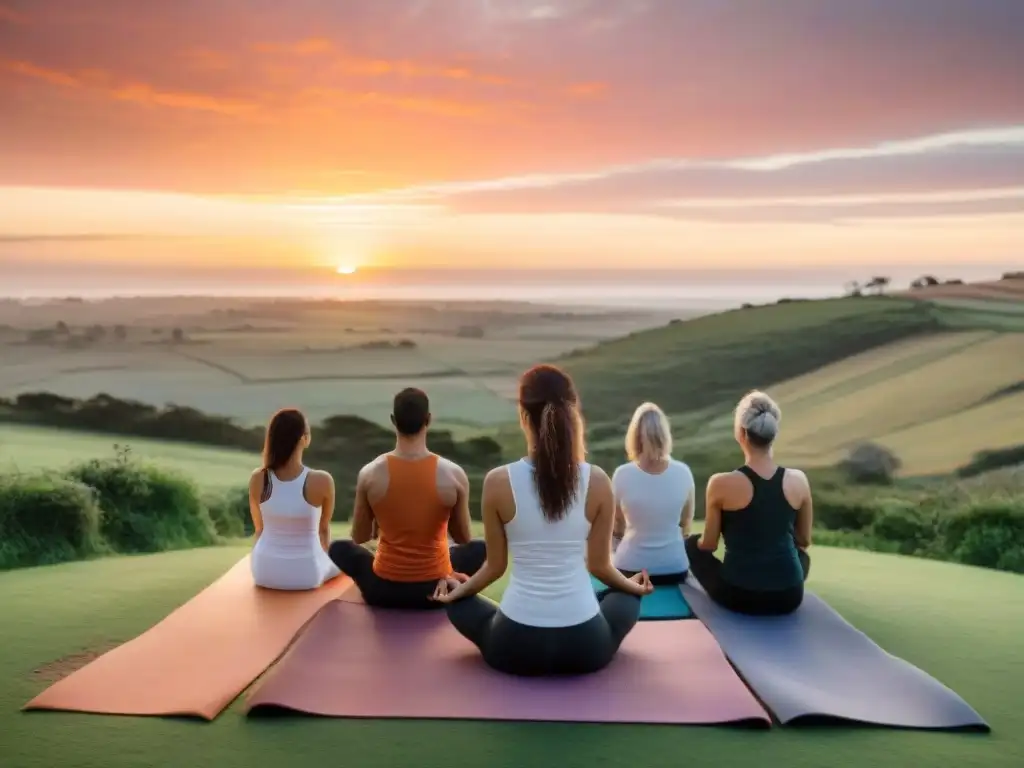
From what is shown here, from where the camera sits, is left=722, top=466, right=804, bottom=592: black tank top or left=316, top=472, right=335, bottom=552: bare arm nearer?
left=722, top=466, right=804, bottom=592: black tank top

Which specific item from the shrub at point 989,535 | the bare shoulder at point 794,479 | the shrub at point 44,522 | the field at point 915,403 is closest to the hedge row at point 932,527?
the shrub at point 989,535

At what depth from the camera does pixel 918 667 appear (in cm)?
411

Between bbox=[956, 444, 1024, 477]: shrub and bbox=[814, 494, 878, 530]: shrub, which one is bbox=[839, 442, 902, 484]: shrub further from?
bbox=[956, 444, 1024, 477]: shrub

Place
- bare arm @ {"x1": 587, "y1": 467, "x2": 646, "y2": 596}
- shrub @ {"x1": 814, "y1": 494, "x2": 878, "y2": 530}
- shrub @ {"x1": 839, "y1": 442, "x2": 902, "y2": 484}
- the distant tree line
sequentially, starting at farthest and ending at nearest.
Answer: the distant tree line < shrub @ {"x1": 839, "y1": 442, "x2": 902, "y2": 484} < shrub @ {"x1": 814, "y1": 494, "x2": 878, "y2": 530} < bare arm @ {"x1": 587, "y1": 467, "x2": 646, "y2": 596}

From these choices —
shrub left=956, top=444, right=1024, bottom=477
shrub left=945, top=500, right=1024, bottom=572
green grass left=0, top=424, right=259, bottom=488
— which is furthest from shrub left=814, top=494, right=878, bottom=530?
green grass left=0, top=424, right=259, bottom=488

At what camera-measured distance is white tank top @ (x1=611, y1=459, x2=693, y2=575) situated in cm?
488

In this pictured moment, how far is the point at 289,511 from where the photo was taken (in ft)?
15.8

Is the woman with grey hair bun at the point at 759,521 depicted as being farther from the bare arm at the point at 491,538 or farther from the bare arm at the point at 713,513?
the bare arm at the point at 491,538

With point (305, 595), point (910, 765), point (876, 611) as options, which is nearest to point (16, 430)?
point (305, 595)

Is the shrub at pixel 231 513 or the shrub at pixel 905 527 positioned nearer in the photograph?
the shrub at pixel 905 527

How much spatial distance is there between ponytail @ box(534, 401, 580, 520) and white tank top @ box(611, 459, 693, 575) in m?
1.30

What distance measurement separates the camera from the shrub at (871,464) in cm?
A: 883

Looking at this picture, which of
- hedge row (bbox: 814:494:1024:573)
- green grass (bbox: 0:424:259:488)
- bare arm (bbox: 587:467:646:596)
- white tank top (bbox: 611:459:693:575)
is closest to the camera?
bare arm (bbox: 587:467:646:596)

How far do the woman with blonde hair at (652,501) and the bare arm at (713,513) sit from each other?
1.23ft
